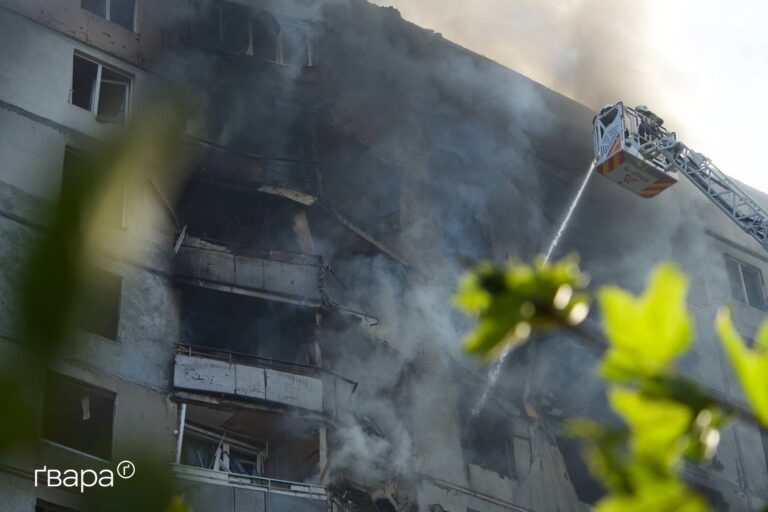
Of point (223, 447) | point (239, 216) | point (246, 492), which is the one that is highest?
point (239, 216)

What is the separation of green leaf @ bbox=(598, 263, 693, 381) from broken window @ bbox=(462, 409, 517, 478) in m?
26.1

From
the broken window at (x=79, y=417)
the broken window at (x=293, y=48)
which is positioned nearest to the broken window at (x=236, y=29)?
the broken window at (x=293, y=48)

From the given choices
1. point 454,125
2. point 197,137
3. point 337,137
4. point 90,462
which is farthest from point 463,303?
point 454,125

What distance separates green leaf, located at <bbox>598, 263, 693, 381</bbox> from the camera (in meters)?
1.48

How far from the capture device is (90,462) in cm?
2105

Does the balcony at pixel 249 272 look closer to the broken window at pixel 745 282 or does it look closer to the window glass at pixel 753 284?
the broken window at pixel 745 282

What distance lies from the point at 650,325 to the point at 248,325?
79.6 ft

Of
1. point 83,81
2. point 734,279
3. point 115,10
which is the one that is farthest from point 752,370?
point 734,279

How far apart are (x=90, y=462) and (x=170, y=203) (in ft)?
20.7

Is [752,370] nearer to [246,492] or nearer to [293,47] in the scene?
[246,492]

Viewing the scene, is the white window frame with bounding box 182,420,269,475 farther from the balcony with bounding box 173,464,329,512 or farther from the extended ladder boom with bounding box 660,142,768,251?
the extended ladder boom with bounding box 660,142,768,251

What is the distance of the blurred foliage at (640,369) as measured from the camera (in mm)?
1488

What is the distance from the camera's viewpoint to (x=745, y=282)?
36.9 meters

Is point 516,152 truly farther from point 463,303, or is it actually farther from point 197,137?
point 463,303
